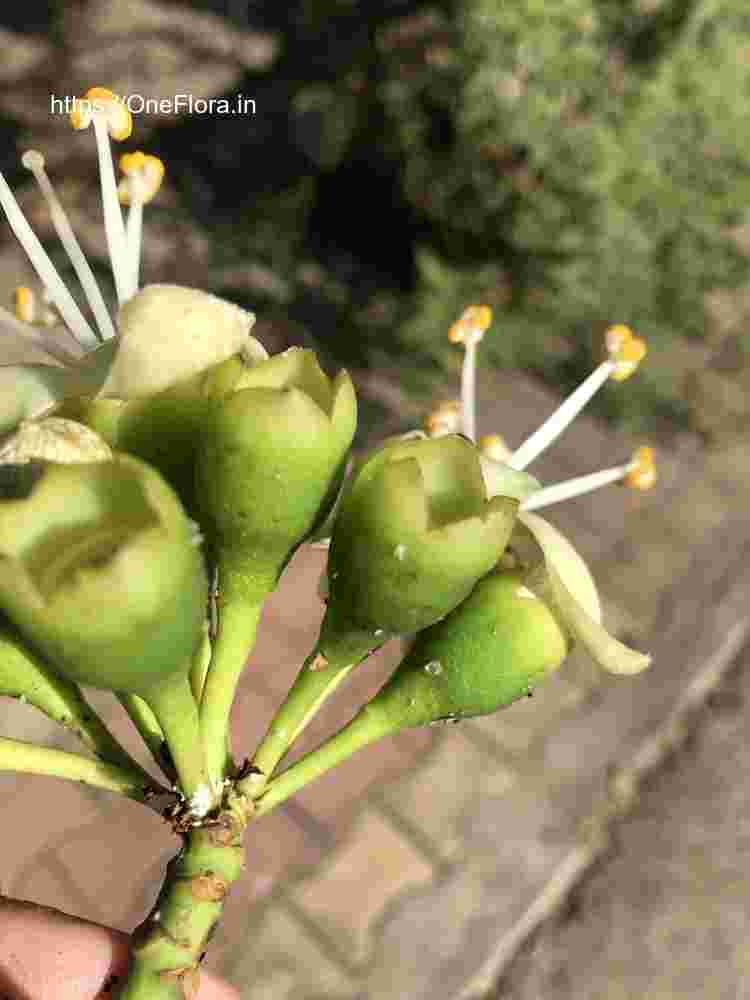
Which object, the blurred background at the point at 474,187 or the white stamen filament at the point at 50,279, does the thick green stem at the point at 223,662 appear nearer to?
the white stamen filament at the point at 50,279

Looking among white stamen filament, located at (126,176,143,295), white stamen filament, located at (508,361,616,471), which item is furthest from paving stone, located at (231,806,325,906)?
white stamen filament, located at (126,176,143,295)

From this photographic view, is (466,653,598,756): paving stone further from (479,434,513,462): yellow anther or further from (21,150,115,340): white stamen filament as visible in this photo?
(21,150,115,340): white stamen filament

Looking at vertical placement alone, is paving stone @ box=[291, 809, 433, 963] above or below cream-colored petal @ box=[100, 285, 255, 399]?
below

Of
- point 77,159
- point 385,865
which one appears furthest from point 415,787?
point 77,159

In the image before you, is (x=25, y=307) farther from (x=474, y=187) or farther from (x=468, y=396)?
(x=474, y=187)

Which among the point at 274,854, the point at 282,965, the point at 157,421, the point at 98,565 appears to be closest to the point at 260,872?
the point at 274,854

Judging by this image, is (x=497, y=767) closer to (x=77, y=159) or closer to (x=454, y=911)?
(x=454, y=911)
